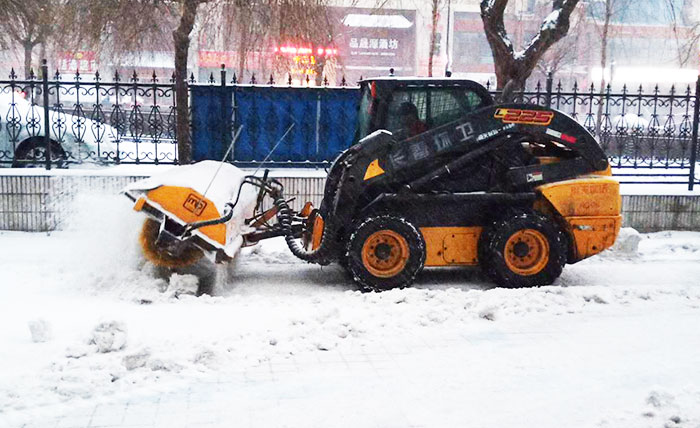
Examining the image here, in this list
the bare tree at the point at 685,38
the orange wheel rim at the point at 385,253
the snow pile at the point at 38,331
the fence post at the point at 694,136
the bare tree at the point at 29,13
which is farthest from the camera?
the bare tree at the point at 685,38

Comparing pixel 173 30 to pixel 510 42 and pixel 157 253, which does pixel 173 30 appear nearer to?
pixel 510 42

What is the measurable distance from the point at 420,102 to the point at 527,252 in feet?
6.39

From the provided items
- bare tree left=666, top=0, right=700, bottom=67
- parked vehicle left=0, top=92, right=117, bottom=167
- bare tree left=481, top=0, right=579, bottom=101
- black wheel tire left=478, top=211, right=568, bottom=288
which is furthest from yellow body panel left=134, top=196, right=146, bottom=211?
bare tree left=666, top=0, right=700, bottom=67

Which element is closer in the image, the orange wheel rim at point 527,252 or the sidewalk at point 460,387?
the sidewalk at point 460,387

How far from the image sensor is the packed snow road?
480cm

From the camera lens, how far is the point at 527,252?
8.14m

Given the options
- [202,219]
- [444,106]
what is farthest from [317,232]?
[444,106]

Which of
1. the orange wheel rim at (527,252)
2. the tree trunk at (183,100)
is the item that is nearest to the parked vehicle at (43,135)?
the tree trunk at (183,100)

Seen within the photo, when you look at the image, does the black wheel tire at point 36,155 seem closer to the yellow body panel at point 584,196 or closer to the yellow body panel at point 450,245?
the yellow body panel at point 450,245

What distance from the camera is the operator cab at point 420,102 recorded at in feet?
27.2

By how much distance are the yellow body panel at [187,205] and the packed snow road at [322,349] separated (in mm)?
584

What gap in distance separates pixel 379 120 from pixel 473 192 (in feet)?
4.14

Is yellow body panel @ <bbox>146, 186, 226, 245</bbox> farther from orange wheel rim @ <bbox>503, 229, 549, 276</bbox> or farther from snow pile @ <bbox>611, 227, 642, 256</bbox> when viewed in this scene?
snow pile @ <bbox>611, 227, 642, 256</bbox>

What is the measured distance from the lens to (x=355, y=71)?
44.9m
